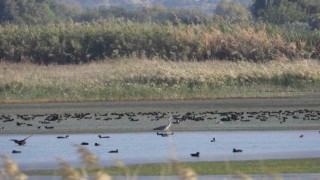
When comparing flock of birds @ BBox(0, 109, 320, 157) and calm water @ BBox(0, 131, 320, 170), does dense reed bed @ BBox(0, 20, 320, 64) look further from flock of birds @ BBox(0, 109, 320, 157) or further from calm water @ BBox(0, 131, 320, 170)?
calm water @ BBox(0, 131, 320, 170)

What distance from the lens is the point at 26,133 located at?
2903 centimetres

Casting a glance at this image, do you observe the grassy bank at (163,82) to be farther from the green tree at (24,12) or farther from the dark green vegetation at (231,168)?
the green tree at (24,12)

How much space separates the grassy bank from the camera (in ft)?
138

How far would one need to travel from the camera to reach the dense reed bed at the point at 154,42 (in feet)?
162

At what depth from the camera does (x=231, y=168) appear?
17.9m

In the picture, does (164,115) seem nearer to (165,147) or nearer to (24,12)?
(165,147)

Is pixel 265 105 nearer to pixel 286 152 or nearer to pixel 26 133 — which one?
pixel 26 133

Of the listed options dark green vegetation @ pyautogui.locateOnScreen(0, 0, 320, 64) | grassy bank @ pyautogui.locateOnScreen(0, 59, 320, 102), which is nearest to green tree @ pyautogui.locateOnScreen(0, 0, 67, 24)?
dark green vegetation @ pyautogui.locateOnScreen(0, 0, 320, 64)

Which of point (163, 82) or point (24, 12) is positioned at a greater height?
point (163, 82)

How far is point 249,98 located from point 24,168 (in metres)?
22.4

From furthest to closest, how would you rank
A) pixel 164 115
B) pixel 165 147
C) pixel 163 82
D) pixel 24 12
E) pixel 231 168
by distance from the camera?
1. pixel 24 12
2. pixel 163 82
3. pixel 164 115
4. pixel 165 147
5. pixel 231 168

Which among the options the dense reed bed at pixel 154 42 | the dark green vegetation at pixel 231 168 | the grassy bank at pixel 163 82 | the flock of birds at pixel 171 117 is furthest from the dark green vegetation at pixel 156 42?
the dark green vegetation at pixel 231 168

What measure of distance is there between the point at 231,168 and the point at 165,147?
4.85 m

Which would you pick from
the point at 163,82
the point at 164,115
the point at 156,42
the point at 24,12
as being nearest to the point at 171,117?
the point at 164,115
